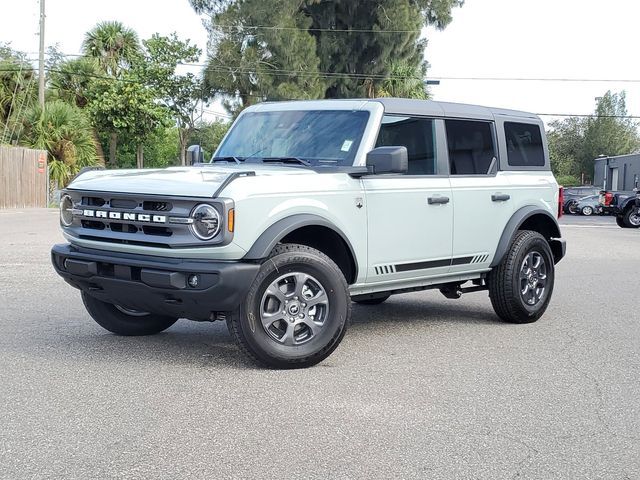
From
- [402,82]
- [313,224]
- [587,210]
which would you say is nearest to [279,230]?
[313,224]

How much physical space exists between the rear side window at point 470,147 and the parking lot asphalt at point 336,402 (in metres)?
1.46

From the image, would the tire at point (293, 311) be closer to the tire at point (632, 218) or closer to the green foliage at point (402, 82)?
the tire at point (632, 218)

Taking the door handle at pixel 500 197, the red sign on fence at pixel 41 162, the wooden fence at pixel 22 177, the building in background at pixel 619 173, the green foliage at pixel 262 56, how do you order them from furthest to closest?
the green foliage at pixel 262 56 < the building in background at pixel 619 173 < the red sign on fence at pixel 41 162 < the wooden fence at pixel 22 177 < the door handle at pixel 500 197

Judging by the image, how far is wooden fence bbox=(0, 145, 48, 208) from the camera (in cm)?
3275

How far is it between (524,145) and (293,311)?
11.9ft

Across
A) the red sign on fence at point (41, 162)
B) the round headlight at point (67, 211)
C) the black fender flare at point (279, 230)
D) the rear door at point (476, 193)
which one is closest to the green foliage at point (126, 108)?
the red sign on fence at point (41, 162)

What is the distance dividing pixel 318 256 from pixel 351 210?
0.58m

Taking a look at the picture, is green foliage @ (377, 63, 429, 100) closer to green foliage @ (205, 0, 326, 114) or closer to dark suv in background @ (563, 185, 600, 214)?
green foliage @ (205, 0, 326, 114)

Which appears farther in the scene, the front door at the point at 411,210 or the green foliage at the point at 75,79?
the green foliage at the point at 75,79

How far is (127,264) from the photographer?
233 inches

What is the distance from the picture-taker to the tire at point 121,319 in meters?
7.00

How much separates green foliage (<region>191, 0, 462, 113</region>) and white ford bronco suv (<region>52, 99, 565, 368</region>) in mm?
35252

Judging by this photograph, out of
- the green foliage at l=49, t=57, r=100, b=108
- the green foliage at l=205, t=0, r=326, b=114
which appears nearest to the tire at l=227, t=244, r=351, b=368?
the green foliage at l=205, t=0, r=326, b=114

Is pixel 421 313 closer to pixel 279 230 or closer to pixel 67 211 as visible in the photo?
pixel 279 230
